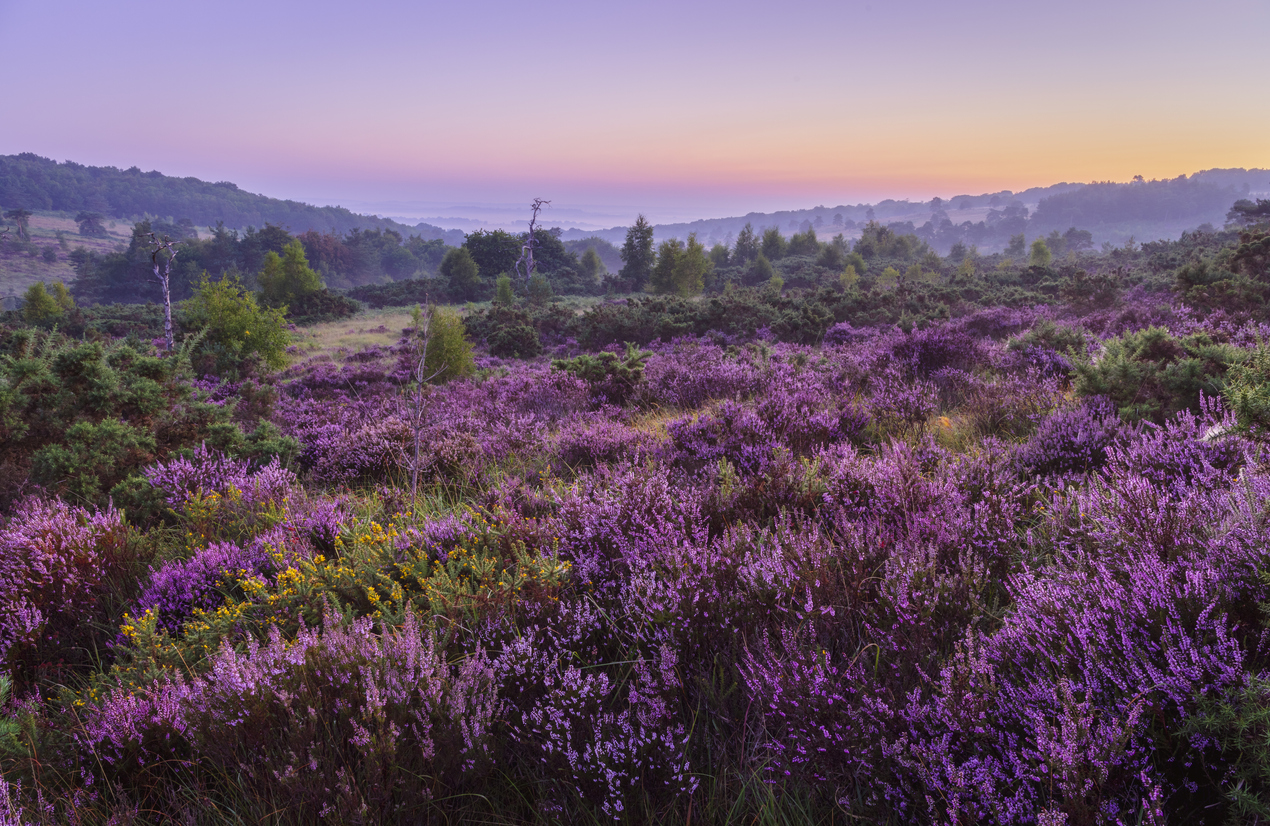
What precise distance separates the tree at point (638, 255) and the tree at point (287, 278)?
1100 inches

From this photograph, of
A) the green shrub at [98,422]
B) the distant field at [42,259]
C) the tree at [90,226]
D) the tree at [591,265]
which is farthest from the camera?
the tree at [90,226]

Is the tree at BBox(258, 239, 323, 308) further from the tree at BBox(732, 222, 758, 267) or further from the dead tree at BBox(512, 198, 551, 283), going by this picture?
the tree at BBox(732, 222, 758, 267)

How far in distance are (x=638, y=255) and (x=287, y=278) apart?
1236 inches

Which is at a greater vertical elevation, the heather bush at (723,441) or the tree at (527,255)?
the tree at (527,255)

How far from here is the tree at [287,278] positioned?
4062 centimetres

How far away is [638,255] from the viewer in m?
57.1

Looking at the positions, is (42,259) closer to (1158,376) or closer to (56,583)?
(56,583)

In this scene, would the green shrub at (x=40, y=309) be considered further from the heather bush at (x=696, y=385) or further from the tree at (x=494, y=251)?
the heather bush at (x=696, y=385)

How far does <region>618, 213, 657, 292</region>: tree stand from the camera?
55469 mm

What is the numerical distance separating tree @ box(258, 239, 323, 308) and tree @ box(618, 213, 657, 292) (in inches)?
1100

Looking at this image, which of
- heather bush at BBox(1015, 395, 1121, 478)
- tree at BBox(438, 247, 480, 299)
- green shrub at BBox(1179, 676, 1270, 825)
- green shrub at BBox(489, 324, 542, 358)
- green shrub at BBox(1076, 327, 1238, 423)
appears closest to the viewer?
green shrub at BBox(1179, 676, 1270, 825)

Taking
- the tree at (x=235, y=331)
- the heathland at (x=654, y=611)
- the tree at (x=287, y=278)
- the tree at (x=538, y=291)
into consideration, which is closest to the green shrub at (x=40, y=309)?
the tree at (x=287, y=278)

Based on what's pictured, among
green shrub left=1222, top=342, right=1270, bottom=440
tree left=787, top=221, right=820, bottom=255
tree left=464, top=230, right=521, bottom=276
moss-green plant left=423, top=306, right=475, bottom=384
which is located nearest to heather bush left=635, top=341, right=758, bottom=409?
green shrub left=1222, top=342, right=1270, bottom=440

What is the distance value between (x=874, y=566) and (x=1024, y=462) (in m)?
2.22
